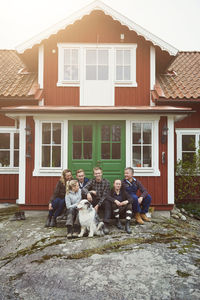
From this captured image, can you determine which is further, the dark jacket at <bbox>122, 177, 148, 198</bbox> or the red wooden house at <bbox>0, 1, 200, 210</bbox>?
the red wooden house at <bbox>0, 1, 200, 210</bbox>

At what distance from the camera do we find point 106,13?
734 centimetres

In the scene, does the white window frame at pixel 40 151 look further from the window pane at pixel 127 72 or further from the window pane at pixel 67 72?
the window pane at pixel 127 72

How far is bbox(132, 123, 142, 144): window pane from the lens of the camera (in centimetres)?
684

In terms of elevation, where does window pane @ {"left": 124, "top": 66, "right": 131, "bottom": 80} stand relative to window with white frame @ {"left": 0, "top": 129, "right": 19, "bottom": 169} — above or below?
above

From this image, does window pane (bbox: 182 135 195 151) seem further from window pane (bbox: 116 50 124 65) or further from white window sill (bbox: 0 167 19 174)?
white window sill (bbox: 0 167 19 174)

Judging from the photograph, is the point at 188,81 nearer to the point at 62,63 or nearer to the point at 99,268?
the point at 62,63

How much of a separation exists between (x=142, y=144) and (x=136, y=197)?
67.8 inches

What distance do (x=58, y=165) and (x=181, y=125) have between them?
180 inches

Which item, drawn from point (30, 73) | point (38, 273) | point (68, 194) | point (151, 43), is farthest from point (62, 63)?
point (38, 273)

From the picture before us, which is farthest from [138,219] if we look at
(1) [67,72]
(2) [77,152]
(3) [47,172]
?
(1) [67,72]

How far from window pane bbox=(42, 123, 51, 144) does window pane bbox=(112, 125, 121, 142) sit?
186cm

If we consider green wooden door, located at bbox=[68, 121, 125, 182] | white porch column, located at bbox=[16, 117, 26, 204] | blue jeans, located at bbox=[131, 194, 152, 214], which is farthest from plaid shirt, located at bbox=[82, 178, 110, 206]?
white porch column, located at bbox=[16, 117, 26, 204]

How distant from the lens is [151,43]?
748 centimetres

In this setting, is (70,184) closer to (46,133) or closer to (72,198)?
(72,198)
